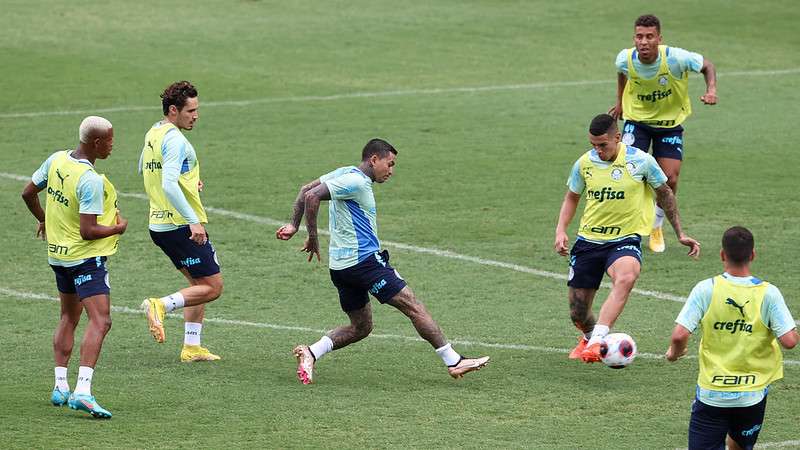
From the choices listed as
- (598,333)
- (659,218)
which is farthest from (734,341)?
(659,218)

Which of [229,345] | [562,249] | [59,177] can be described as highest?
[59,177]

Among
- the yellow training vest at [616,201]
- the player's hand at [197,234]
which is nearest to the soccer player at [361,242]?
the player's hand at [197,234]

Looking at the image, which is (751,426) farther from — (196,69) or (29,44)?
(29,44)

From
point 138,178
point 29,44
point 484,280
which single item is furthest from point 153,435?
point 29,44

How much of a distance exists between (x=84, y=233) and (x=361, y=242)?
2.21 meters

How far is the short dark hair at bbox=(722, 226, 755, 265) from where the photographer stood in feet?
27.2

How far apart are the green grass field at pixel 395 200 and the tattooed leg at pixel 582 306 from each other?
0.36 m

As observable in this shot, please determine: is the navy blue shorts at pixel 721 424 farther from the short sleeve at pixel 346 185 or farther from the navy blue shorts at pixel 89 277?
the navy blue shorts at pixel 89 277

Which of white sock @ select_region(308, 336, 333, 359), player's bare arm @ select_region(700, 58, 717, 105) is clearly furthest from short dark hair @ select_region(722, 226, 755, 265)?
player's bare arm @ select_region(700, 58, 717, 105)

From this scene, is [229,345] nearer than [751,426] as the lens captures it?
No

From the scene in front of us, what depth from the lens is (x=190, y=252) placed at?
12.0 meters

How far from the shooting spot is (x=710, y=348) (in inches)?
335

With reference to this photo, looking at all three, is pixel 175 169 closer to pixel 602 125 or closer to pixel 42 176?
pixel 42 176

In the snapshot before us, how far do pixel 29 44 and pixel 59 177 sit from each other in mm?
20158
